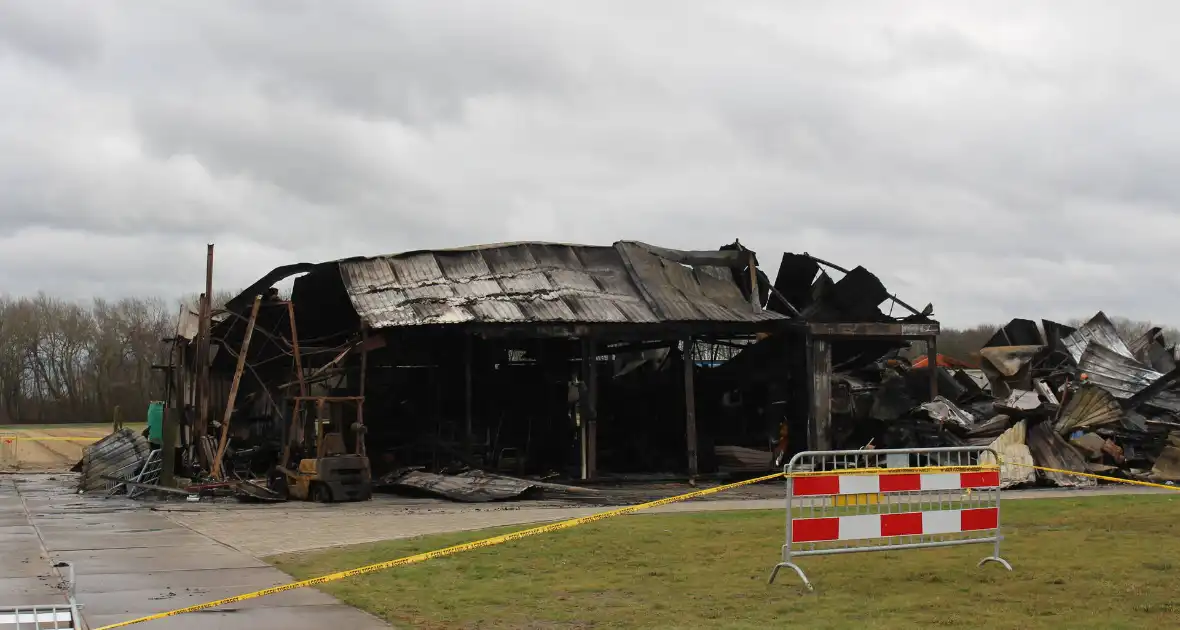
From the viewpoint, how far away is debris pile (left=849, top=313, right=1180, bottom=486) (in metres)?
25.3

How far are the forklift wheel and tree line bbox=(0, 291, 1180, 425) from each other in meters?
59.4


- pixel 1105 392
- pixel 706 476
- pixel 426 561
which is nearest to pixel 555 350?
pixel 706 476

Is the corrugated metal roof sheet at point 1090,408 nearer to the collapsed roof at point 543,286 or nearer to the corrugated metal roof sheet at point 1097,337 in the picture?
the corrugated metal roof sheet at point 1097,337

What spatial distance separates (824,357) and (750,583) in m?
17.3

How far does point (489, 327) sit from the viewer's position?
2431 cm

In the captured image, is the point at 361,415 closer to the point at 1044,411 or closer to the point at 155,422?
the point at 155,422

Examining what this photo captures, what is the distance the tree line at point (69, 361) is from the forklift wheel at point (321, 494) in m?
59.4

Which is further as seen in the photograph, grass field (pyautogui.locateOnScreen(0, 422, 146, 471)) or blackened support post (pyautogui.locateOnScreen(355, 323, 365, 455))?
grass field (pyautogui.locateOnScreen(0, 422, 146, 471))

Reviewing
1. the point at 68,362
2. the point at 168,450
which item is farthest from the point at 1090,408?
the point at 68,362

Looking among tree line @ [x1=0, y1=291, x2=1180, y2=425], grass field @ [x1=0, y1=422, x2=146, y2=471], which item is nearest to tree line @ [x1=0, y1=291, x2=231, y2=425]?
tree line @ [x1=0, y1=291, x2=1180, y2=425]

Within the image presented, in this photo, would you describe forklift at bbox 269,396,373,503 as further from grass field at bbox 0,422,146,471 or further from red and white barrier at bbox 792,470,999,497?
grass field at bbox 0,422,146,471

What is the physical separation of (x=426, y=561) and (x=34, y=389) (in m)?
78.9

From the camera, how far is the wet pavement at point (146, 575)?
8.57 metres

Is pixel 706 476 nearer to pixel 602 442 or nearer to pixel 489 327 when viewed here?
pixel 602 442
